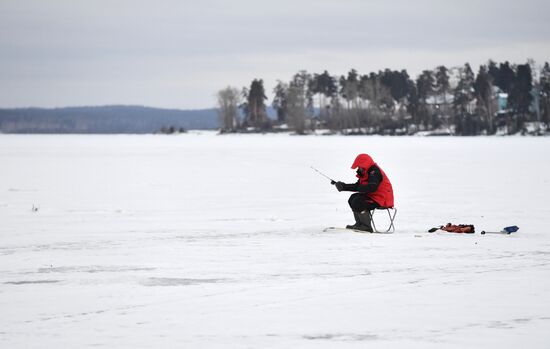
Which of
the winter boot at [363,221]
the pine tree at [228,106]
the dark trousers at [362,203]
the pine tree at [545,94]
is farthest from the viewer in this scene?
the pine tree at [228,106]

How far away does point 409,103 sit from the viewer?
146750 millimetres

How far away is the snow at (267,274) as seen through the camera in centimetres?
681

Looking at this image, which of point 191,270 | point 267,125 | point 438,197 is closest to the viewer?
point 191,270

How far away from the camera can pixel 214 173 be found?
2983cm

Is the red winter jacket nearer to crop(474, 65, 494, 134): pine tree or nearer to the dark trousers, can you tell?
the dark trousers

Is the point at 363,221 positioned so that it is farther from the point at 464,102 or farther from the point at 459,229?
the point at 464,102

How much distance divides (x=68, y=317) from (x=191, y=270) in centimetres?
259

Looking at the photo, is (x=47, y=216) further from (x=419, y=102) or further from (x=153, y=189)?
(x=419, y=102)

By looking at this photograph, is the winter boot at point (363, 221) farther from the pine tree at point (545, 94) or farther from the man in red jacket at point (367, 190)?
the pine tree at point (545, 94)

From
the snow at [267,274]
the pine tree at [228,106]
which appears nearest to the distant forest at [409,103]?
the pine tree at [228,106]

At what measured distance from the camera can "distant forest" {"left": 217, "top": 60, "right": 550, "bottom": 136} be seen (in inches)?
4584

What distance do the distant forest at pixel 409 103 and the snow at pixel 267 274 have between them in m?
85.5

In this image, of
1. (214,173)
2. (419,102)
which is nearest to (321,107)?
(419,102)

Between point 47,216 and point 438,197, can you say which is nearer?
point 47,216
